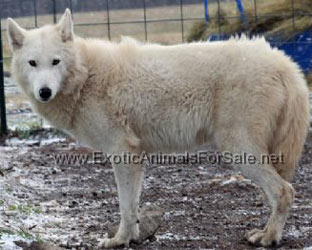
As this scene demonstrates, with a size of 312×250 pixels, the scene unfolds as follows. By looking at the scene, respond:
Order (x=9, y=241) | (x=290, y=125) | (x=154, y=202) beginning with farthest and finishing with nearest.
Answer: (x=154, y=202), (x=290, y=125), (x=9, y=241)

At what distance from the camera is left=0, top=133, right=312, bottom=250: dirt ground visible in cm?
533

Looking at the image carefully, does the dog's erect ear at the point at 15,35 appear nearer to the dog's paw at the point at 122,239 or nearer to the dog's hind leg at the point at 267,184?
the dog's paw at the point at 122,239

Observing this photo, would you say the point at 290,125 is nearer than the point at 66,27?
Yes

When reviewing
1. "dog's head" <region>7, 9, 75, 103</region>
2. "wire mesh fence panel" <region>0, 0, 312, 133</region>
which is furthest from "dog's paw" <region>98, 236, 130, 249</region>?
"wire mesh fence panel" <region>0, 0, 312, 133</region>

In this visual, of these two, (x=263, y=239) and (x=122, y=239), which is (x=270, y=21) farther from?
(x=122, y=239)

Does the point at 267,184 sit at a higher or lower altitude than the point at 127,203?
higher

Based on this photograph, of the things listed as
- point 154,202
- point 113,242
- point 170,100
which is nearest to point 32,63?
point 170,100

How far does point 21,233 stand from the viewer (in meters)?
5.13

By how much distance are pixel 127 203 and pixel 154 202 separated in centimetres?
118

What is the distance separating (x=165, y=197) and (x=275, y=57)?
6.56ft

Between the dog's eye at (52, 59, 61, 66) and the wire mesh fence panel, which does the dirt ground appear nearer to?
the dog's eye at (52, 59, 61, 66)

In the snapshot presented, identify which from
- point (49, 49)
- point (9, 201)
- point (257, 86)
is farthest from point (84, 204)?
point (257, 86)

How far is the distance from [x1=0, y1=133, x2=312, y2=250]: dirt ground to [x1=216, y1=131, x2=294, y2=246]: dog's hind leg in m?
0.14

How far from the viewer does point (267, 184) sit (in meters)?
5.15
